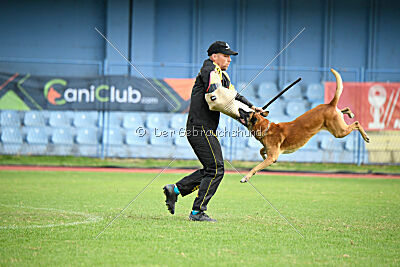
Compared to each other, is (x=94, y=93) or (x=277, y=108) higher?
(x=94, y=93)

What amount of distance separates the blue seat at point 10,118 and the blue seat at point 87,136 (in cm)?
205

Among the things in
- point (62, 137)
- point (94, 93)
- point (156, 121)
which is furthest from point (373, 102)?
point (62, 137)

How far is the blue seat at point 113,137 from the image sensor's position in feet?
60.1

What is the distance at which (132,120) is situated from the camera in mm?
18219

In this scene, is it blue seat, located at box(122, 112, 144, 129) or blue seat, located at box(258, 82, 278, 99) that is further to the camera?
blue seat, located at box(258, 82, 278, 99)

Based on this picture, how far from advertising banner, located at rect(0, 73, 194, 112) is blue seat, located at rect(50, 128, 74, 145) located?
794mm

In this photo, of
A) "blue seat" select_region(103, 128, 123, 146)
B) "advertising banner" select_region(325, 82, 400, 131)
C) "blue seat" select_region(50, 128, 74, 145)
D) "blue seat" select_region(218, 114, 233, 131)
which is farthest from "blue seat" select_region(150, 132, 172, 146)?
"advertising banner" select_region(325, 82, 400, 131)

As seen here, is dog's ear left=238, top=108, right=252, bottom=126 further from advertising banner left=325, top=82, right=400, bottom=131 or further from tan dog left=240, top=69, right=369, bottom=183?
advertising banner left=325, top=82, right=400, bottom=131

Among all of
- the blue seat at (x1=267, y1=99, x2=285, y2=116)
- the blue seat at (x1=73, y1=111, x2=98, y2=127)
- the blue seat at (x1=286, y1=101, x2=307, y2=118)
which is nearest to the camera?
the blue seat at (x1=73, y1=111, x2=98, y2=127)

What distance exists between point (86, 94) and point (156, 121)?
2601 millimetres

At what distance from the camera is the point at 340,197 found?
Result: 10.7 meters

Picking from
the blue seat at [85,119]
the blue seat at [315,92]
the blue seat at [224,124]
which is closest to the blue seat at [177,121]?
the blue seat at [224,124]

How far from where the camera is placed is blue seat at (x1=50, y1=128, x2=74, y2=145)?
18000mm

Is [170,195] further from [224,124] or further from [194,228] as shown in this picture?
[224,124]
